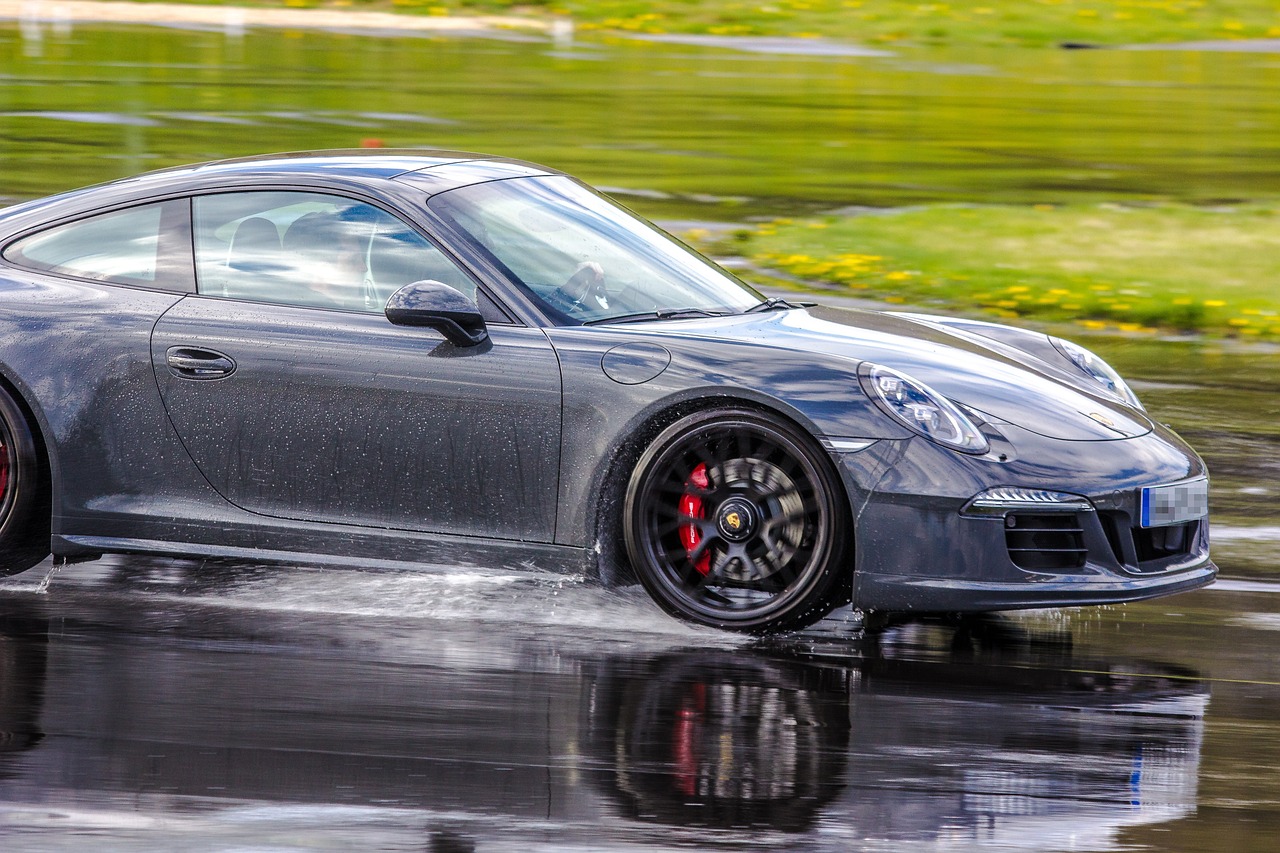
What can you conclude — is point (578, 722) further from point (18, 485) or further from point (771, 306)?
point (18, 485)

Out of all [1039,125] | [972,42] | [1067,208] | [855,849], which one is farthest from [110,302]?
[972,42]

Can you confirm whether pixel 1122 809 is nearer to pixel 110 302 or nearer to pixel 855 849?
pixel 855 849

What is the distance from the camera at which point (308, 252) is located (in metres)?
6.03

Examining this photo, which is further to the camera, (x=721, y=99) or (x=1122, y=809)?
(x=721, y=99)

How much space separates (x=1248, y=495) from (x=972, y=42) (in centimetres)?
2066

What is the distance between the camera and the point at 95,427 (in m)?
5.99

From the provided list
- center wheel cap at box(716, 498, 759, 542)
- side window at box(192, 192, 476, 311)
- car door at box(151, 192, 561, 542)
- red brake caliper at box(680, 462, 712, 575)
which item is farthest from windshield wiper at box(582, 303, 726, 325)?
center wheel cap at box(716, 498, 759, 542)

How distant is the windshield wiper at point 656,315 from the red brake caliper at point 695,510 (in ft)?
1.96

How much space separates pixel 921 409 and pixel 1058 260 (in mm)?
7349

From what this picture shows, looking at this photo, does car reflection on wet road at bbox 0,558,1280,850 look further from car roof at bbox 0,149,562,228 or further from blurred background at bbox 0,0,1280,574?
blurred background at bbox 0,0,1280,574

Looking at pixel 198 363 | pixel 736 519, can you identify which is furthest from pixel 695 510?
pixel 198 363

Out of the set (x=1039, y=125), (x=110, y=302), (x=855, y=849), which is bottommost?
(x=855, y=849)

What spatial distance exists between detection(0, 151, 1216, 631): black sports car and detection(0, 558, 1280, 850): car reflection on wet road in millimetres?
229

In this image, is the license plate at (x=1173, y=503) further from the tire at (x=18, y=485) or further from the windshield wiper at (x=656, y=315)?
the tire at (x=18, y=485)
